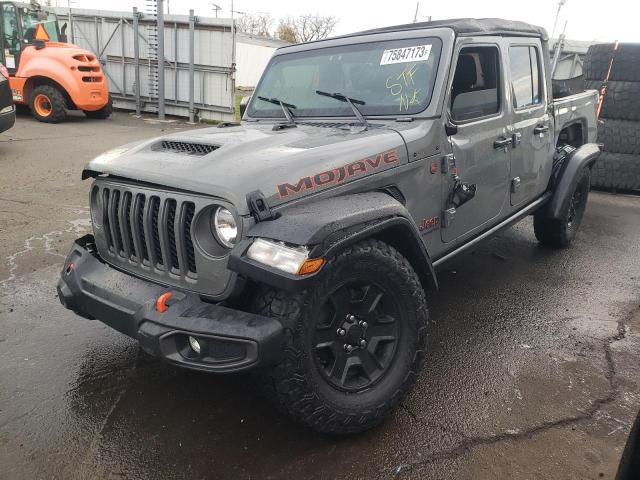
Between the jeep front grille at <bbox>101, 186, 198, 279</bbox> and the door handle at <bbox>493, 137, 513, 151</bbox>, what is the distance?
2254 mm

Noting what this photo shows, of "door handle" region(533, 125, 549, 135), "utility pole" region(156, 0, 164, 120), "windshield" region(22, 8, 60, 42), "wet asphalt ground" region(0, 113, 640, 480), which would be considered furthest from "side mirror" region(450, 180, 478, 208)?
"windshield" region(22, 8, 60, 42)

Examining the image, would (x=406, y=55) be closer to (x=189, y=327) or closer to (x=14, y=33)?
(x=189, y=327)

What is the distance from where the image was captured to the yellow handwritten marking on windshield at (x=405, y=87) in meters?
3.05

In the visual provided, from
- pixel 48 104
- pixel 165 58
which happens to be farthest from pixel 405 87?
pixel 165 58

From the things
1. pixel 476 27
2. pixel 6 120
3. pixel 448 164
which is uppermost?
pixel 476 27

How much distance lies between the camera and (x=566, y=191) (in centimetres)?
464

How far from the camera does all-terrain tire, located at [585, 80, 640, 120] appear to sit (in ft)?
24.3

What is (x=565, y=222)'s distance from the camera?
5000mm

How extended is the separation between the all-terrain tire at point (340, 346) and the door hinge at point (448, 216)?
76cm

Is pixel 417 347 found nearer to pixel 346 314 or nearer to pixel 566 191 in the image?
pixel 346 314

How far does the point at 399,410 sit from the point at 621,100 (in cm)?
700

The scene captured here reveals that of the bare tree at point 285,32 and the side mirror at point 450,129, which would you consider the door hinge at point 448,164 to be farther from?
the bare tree at point 285,32

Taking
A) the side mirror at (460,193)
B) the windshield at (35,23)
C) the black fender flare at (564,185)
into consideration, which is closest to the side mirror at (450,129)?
the side mirror at (460,193)

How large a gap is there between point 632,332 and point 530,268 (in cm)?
124
